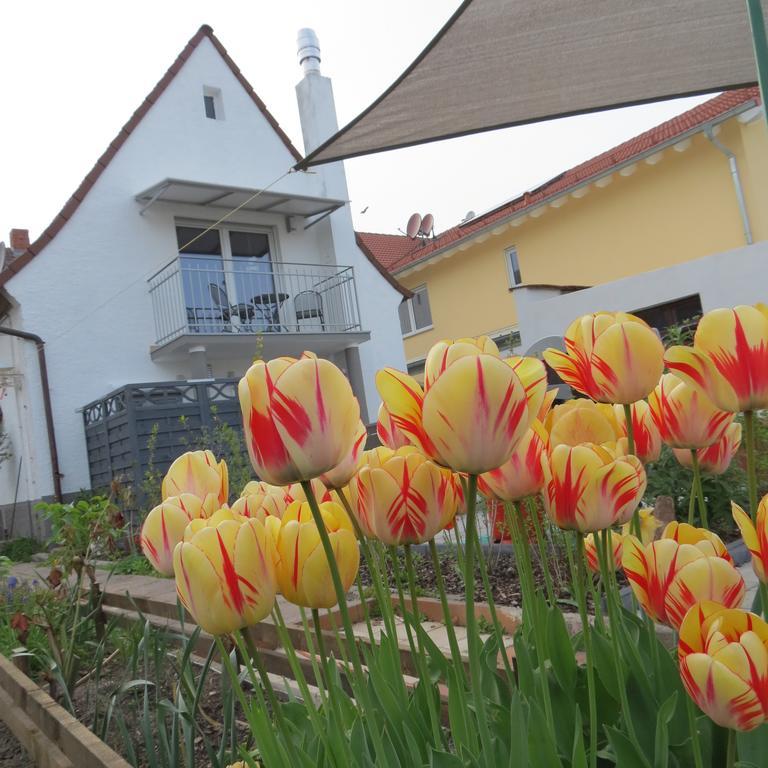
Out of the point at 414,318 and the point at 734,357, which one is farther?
the point at 414,318

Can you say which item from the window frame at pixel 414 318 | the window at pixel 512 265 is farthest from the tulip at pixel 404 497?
the window frame at pixel 414 318

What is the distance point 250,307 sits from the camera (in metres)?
11.4

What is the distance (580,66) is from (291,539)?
2575 millimetres

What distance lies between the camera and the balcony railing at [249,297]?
10.7 m

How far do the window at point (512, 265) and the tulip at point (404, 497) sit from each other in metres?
15.9

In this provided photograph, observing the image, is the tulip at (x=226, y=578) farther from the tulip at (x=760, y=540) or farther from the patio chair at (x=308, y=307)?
the patio chair at (x=308, y=307)

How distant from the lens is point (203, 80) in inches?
468

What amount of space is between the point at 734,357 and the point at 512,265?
1609cm

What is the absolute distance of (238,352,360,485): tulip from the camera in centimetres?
63

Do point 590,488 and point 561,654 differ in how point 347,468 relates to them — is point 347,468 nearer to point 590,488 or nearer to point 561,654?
point 590,488

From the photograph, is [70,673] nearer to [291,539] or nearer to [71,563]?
[71,563]

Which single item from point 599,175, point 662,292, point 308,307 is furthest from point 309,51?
point 662,292

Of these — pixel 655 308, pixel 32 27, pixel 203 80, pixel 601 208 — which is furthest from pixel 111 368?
pixel 601 208

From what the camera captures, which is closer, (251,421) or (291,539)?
(251,421)
